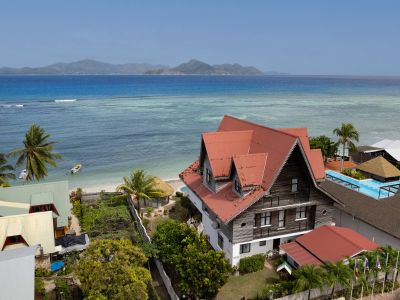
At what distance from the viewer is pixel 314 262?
81.4 ft

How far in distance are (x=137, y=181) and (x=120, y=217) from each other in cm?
452

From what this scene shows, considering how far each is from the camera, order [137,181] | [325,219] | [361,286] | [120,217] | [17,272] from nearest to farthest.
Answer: [17,272], [361,286], [325,219], [120,217], [137,181]

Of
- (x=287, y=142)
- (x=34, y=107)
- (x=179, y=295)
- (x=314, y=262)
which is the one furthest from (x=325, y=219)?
(x=34, y=107)

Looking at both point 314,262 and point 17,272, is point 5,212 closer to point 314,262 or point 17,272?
point 17,272

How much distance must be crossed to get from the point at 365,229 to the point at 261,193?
36.2ft

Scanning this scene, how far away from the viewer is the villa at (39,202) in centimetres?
3200

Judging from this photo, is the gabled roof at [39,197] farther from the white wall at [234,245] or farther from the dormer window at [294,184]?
the dormer window at [294,184]

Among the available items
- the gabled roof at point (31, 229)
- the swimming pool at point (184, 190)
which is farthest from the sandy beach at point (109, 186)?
the gabled roof at point (31, 229)

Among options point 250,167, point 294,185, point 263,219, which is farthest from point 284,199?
point 250,167

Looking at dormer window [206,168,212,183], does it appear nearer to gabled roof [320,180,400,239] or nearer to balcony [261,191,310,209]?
balcony [261,191,310,209]

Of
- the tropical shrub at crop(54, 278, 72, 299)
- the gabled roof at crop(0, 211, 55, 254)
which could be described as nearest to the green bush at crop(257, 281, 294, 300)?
the tropical shrub at crop(54, 278, 72, 299)

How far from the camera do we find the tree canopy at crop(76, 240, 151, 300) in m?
19.7

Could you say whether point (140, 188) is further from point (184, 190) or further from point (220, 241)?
point (220, 241)

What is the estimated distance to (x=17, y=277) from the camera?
61.5ft
